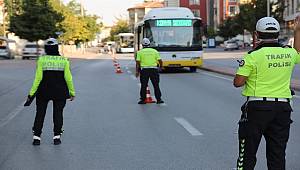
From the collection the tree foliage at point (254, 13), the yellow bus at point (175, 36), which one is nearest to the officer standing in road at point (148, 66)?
the yellow bus at point (175, 36)

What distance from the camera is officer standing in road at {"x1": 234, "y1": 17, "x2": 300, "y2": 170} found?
5.00m

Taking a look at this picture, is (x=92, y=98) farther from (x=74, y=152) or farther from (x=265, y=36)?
(x=265, y=36)

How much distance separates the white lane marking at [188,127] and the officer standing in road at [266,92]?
433cm

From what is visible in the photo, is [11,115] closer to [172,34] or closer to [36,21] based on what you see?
[172,34]

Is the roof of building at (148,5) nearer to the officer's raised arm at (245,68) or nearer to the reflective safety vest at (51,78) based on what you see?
the reflective safety vest at (51,78)

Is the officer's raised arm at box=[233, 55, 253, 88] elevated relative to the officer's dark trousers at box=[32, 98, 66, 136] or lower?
elevated

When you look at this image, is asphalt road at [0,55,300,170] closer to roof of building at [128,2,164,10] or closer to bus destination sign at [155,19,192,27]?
bus destination sign at [155,19,192,27]

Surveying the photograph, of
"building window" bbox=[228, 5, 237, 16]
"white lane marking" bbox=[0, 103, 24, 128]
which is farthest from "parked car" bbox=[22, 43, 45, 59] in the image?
"building window" bbox=[228, 5, 237, 16]

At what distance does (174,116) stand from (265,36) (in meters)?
6.97

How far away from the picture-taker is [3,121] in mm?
11703

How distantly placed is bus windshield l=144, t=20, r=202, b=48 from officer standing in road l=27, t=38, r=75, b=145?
63.0ft

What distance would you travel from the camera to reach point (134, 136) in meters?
9.37

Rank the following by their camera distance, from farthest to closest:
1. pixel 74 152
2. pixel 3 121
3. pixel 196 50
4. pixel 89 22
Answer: pixel 89 22 → pixel 196 50 → pixel 3 121 → pixel 74 152

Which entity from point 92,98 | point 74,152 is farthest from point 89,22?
point 74,152
